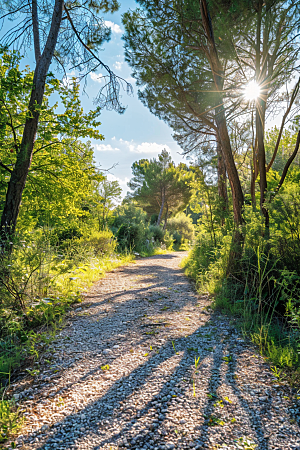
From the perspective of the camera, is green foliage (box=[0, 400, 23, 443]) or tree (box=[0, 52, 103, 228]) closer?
green foliage (box=[0, 400, 23, 443])

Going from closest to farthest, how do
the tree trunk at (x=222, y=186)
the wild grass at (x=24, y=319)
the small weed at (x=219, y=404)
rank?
the small weed at (x=219, y=404)
the wild grass at (x=24, y=319)
the tree trunk at (x=222, y=186)

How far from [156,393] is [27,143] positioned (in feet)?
13.2

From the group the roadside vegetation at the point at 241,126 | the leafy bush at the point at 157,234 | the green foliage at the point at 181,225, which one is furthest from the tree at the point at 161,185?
the roadside vegetation at the point at 241,126

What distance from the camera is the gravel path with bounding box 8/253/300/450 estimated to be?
126cm

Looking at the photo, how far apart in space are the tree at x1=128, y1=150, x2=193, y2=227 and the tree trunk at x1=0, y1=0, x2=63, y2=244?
15.7m

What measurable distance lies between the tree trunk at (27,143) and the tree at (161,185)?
1565cm

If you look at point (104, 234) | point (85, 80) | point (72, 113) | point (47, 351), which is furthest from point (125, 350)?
point (104, 234)

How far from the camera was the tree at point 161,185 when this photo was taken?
20.4 meters

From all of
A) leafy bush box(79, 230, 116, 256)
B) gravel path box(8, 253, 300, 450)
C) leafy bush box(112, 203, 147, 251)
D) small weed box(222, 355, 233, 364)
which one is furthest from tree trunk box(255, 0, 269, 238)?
leafy bush box(112, 203, 147, 251)

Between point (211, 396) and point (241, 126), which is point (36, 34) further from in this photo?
point (211, 396)

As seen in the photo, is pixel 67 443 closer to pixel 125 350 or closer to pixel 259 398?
pixel 125 350

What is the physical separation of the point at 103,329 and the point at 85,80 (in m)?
4.94

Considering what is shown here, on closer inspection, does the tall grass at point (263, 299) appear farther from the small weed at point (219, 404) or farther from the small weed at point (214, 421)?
the small weed at point (214, 421)

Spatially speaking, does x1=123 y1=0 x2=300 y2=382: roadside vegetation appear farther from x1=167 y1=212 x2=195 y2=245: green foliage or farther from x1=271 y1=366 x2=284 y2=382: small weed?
x1=167 y1=212 x2=195 y2=245: green foliage
